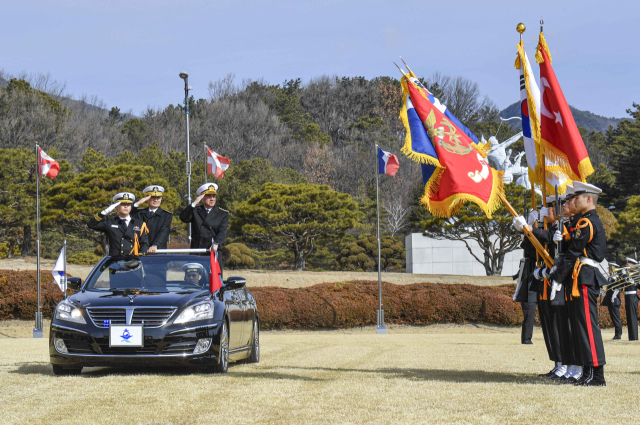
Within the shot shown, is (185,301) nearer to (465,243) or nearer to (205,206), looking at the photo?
(205,206)

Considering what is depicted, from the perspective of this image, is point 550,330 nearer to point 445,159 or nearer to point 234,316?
point 445,159

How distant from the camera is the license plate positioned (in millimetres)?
7570

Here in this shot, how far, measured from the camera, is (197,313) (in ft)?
25.7

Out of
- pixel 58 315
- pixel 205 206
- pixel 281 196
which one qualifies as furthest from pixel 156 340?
pixel 281 196

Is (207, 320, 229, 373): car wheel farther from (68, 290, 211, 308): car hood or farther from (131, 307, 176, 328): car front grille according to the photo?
(131, 307, 176, 328): car front grille

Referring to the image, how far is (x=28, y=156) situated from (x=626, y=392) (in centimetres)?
4074

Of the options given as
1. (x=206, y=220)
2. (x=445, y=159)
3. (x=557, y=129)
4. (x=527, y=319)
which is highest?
(x=557, y=129)

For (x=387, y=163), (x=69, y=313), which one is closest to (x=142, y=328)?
(x=69, y=313)

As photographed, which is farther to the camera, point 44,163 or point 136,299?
point 44,163

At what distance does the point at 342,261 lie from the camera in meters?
46.4

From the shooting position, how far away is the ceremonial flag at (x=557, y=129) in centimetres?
746

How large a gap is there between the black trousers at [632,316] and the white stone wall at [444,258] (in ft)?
81.0

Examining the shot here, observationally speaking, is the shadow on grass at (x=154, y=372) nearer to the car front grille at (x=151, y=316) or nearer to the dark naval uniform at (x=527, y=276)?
the car front grille at (x=151, y=316)

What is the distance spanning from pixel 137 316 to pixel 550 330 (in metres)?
4.39
